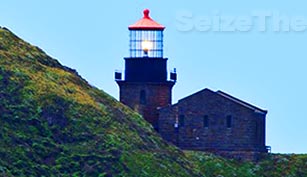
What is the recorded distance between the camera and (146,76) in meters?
112

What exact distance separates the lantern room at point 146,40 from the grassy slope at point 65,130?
6273mm

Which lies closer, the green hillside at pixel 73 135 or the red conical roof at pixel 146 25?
the green hillside at pixel 73 135

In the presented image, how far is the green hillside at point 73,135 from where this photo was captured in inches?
3733

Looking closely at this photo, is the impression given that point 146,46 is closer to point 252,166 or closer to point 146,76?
point 146,76

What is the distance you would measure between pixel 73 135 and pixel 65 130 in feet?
1.66

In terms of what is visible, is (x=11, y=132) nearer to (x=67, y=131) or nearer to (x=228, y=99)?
(x=67, y=131)

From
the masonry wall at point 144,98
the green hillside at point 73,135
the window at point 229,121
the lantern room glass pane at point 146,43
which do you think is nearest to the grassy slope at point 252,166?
the green hillside at point 73,135

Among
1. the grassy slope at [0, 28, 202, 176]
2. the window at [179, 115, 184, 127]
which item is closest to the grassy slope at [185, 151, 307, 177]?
the grassy slope at [0, 28, 202, 176]

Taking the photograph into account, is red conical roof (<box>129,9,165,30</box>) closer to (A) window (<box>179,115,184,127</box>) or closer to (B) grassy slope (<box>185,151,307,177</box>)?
(A) window (<box>179,115,184,127</box>)

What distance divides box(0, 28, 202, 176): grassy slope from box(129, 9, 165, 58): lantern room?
627cm

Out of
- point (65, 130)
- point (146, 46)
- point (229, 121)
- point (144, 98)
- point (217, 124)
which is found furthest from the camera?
point (146, 46)

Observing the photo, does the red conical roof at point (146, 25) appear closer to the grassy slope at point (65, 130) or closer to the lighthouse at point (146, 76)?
the lighthouse at point (146, 76)

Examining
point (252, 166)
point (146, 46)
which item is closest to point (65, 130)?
point (252, 166)

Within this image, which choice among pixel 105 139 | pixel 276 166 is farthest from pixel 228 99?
pixel 105 139
